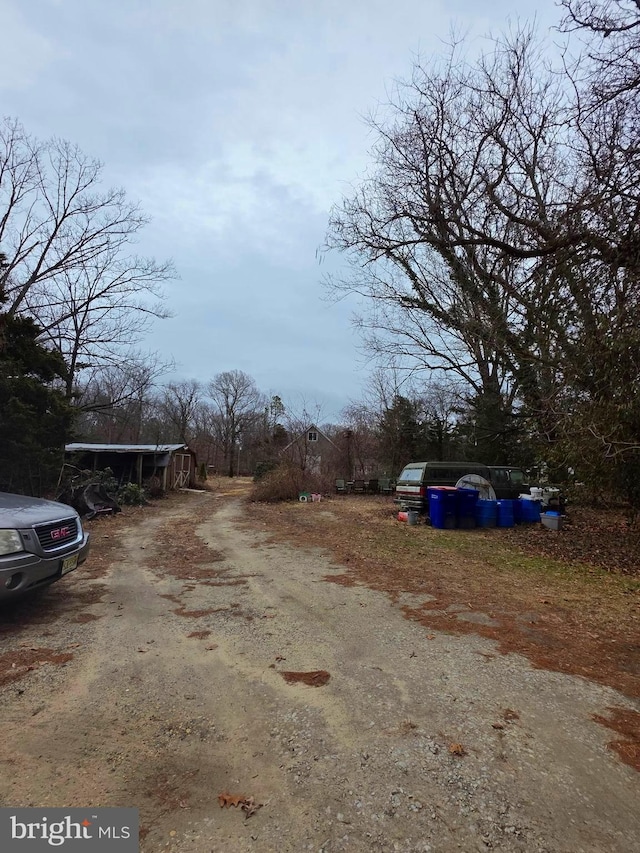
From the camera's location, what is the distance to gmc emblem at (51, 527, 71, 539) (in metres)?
4.85

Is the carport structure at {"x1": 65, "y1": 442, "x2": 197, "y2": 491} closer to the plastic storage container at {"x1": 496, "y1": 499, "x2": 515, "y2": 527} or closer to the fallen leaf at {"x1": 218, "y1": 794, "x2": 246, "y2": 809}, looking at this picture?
the plastic storage container at {"x1": 496, "y1": 499, "x2": 515, "y2": 527}

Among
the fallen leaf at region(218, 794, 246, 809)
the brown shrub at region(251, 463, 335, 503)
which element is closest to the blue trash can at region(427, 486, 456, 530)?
the brown shrub at region(251, 463, 335, 503)

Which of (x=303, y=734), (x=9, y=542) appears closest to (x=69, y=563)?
(x=9, y=542)

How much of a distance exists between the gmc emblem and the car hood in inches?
5.0

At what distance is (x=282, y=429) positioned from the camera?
3922 centimetres

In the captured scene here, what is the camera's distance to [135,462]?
80.1 ft

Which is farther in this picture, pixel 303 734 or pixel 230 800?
pixel 303 734

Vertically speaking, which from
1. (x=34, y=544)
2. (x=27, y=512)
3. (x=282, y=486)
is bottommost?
(x=282, y=486)

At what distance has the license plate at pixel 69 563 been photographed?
16.0 ft

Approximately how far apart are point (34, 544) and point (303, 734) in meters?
3.22

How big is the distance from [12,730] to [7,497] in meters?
3.12

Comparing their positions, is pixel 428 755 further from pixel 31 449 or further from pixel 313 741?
pixel 31 449

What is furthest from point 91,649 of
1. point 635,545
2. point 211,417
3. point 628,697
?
point 211,417

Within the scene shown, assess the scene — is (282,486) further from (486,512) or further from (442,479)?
(486,512)
